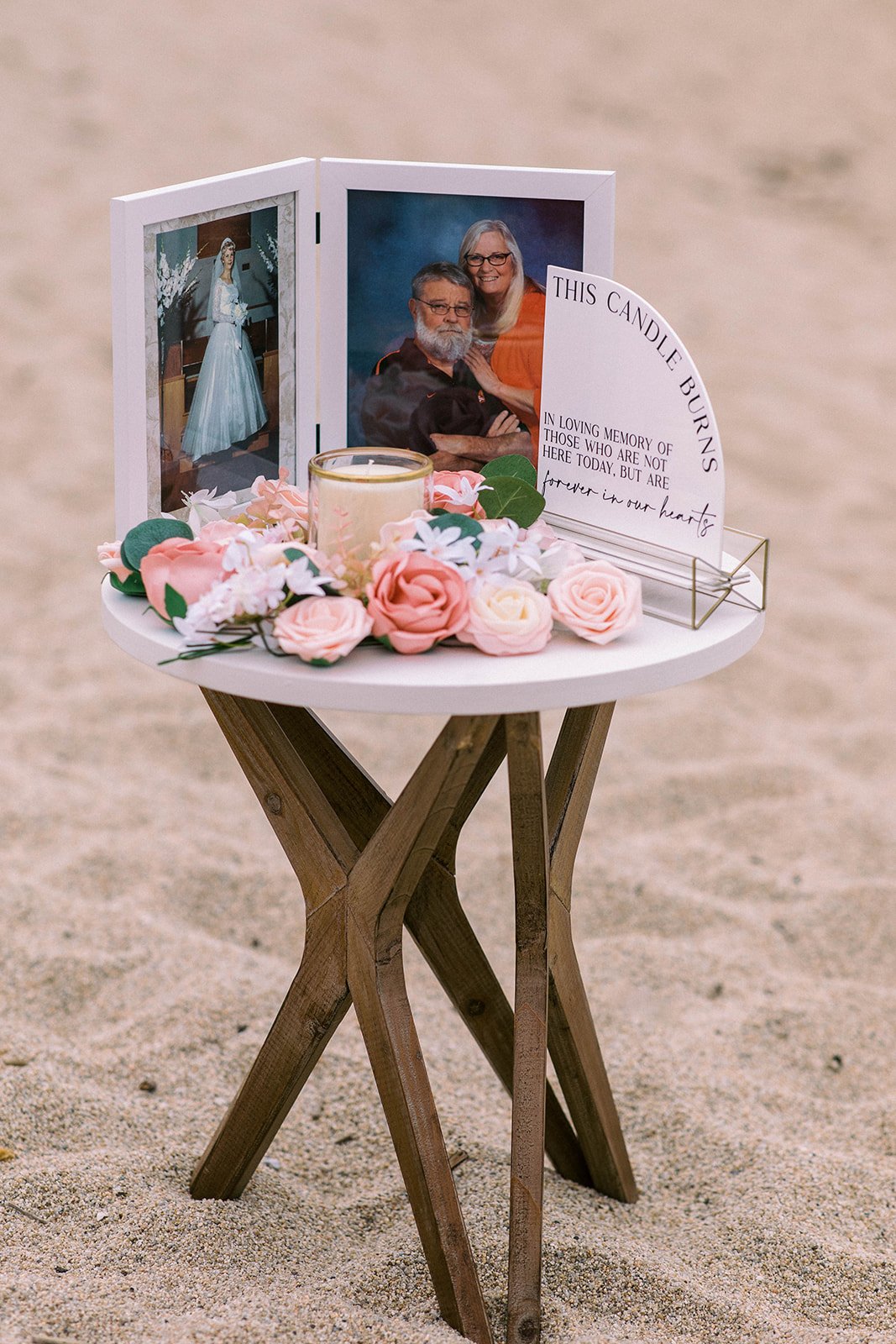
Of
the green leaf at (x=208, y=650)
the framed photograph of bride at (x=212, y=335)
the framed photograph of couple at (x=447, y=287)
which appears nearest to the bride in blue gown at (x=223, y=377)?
the framed photograph of bride at (x=212, y=335)

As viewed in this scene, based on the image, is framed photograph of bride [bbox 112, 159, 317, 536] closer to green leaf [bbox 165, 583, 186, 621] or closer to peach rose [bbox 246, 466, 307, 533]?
peach rose [bbox 246, 466, 307, 533]

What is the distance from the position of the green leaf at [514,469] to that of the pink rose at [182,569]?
322 mm

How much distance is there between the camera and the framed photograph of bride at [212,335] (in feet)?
4.58

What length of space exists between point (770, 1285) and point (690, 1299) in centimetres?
12

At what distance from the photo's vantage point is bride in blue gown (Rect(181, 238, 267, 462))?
1.49 metres

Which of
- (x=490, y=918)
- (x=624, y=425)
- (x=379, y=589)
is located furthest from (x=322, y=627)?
(x=490, y=918)

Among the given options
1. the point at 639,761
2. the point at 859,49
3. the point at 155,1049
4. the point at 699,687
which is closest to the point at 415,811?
the point at 155,1049

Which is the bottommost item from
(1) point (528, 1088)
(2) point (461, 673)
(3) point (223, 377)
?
(1) point (528, 1088)

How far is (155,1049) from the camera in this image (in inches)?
80.0

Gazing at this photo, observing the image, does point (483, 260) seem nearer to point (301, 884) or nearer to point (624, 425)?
point (624, 425)

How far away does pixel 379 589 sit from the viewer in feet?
4.01

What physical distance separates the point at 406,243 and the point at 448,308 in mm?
84

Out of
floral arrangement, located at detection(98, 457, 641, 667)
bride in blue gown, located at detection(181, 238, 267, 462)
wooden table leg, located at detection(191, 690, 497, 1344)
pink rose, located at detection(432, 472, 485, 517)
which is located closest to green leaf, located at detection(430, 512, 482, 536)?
floral arrangement, located at detection(98, 457, 641, 667)

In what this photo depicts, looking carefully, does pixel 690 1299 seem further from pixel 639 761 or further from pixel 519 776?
pixel 639 761
